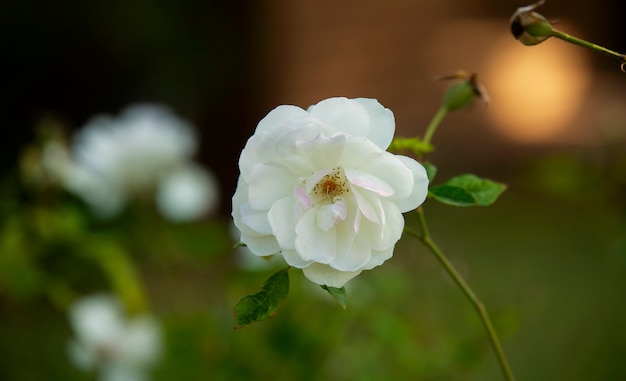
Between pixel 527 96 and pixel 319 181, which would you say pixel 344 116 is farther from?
pixel 527 96

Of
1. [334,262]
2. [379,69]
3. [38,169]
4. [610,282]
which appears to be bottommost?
[379,69]

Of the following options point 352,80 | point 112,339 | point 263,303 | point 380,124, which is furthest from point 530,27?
point 352,80

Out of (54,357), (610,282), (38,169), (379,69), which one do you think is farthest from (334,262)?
(379,69)

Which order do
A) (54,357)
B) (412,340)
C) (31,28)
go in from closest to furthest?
(412,340)
(54,357)
(31,28)

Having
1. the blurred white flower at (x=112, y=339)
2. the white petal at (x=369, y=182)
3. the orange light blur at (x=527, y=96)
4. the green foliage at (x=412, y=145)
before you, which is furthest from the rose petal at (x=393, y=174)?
the orange light blur at (x=527, y=96)

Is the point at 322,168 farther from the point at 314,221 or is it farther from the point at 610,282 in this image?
the point at 610,282

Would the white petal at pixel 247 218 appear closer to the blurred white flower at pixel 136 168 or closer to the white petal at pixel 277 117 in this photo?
the white petal at pixel 277 117
